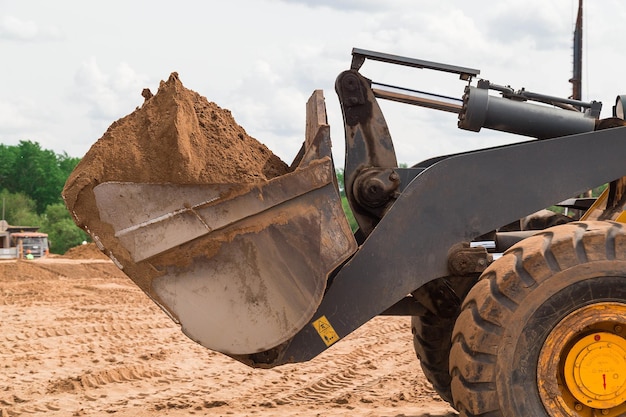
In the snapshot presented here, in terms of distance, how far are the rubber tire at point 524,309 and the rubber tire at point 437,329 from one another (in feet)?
3.92

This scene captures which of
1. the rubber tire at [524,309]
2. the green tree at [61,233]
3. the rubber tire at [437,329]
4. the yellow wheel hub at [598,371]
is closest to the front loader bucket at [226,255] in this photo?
the rubber tire at [524,309]

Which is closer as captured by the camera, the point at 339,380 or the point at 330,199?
the point at 330,199

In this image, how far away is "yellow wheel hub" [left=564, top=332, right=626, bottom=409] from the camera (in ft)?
13.8

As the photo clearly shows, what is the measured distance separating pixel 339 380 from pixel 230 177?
13.0 feet

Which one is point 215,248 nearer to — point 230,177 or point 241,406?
point 230,177

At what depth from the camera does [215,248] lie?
4340 millimetres

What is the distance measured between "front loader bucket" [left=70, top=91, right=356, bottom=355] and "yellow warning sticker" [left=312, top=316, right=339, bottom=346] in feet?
0.77

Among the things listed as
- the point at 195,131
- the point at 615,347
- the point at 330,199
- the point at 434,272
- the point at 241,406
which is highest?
the point at 195,131

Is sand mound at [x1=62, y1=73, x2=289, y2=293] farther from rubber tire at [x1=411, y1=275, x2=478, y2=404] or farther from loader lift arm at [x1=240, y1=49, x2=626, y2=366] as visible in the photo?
rubber tire at [x1=411, y1=275, x2=478, y2=404]

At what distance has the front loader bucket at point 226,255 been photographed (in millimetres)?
4336

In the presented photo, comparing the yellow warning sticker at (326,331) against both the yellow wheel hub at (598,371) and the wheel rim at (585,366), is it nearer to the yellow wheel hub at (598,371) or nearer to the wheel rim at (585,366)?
the wheel rim at (585,366)

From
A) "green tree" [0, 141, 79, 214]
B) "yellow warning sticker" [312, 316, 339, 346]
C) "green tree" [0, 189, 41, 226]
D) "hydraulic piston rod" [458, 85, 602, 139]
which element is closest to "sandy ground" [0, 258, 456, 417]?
"yellow warning sticker" [312, 316, 339, 346]

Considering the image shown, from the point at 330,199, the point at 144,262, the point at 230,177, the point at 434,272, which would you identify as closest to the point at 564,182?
the point at 434,272

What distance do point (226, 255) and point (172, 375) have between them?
4.55 metres
